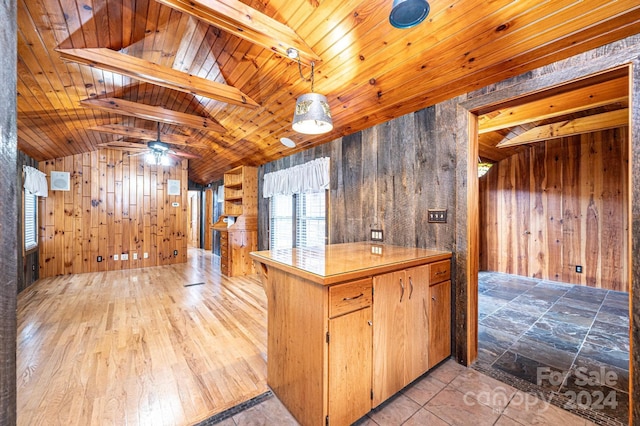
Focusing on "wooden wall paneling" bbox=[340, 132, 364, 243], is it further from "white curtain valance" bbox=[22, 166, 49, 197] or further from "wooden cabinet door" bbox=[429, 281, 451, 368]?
"white curtain valance" bbox=[22, 166, 49, 197]

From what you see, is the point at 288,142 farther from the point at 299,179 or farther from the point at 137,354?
the point at 137,354

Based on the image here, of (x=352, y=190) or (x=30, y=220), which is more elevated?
(x=352, y=190)

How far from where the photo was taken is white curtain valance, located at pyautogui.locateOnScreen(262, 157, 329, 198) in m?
3.61

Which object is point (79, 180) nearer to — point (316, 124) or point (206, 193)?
point (206, 193)

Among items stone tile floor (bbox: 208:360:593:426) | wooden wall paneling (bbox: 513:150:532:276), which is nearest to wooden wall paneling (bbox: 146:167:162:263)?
stone tile floor (bbox: 208:360:593:426)

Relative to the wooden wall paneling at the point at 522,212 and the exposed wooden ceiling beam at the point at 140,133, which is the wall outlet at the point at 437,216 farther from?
the exposed wooden ceiling beam at the point at 140,133

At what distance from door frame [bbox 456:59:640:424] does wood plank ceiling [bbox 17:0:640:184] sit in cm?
12

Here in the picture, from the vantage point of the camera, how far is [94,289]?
13.7 ft

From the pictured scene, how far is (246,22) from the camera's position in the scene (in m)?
1.73

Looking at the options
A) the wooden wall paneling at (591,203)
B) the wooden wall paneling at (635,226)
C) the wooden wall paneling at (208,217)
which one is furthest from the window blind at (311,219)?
the wooden wall paneling at (208,217)

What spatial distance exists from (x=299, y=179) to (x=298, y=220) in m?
0.83

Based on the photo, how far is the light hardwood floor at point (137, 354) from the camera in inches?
64.2

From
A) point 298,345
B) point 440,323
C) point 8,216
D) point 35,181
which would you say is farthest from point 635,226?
point 35,181

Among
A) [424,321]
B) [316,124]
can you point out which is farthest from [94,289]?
[424,321]
